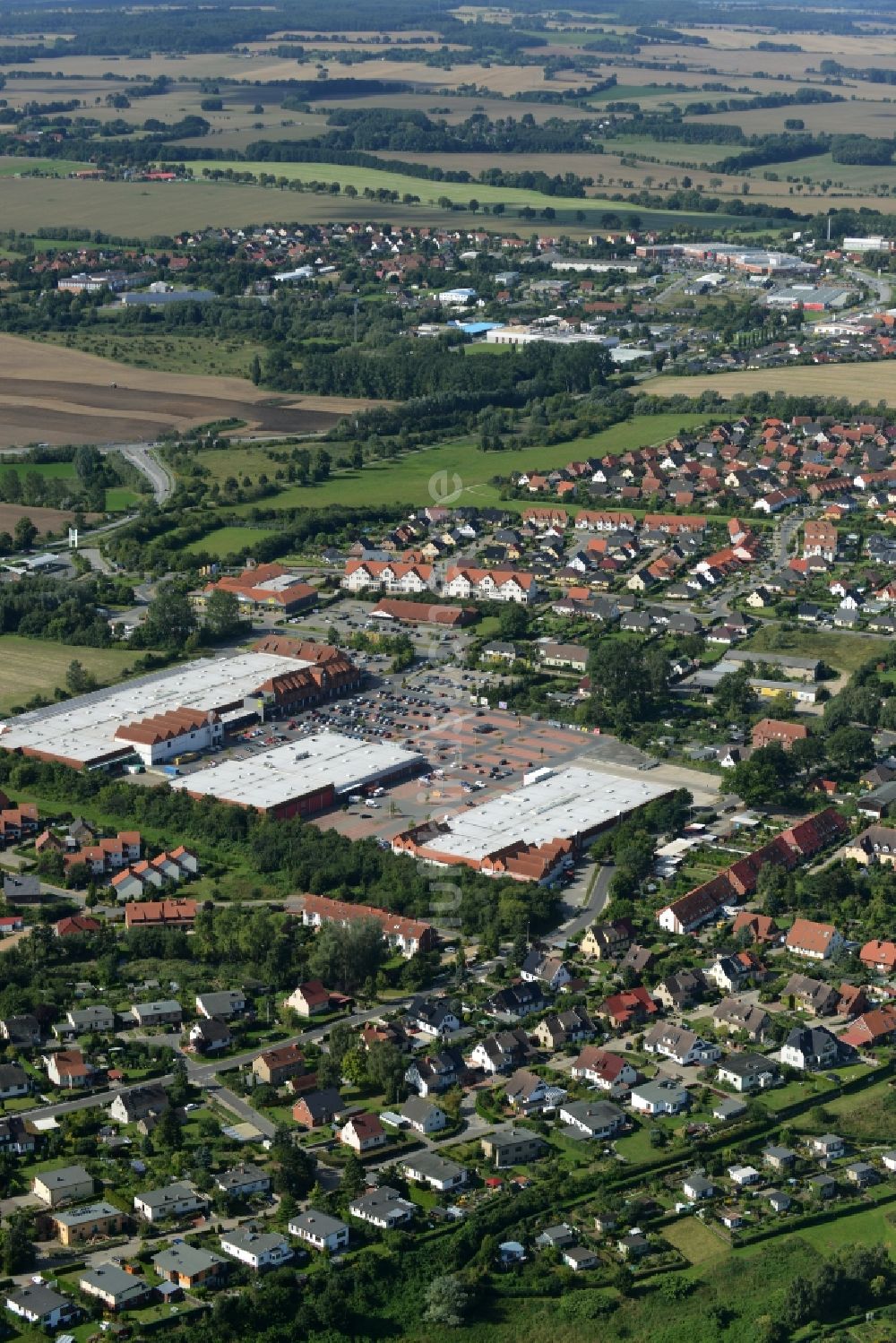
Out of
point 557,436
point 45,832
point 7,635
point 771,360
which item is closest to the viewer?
point 45,832

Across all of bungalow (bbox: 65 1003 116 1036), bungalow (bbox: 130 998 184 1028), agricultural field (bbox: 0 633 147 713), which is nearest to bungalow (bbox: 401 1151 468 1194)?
bungalow (bbox: 130 998 184 1028)

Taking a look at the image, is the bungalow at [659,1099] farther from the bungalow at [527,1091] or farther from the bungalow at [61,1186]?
the bungalow at [61,1186]

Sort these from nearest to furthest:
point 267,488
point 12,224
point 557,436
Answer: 1. point 267,488
2. point 557,436
3. point 12,224

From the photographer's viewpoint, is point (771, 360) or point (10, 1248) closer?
point (10, 1248)

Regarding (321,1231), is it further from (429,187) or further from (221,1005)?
(429,187)

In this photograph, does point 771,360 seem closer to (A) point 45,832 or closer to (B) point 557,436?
(B) point 557,436

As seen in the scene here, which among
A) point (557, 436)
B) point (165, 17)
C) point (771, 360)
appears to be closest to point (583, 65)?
point (165, 17)

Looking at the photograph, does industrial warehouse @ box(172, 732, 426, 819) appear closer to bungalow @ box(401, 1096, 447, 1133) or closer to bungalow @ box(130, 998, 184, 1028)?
bungalow @ box(130, 998, 184, 1028)
